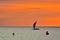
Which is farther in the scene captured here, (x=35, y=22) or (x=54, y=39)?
(x=35, y=22)

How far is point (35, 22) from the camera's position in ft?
221

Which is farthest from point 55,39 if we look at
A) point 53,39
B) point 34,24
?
point 34,24

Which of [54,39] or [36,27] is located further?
[36,27]

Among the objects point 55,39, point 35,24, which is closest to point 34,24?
point 35,24

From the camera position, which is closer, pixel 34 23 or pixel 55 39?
pixel 55 39

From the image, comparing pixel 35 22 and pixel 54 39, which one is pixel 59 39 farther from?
pixel 35 22

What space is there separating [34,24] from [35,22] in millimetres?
885

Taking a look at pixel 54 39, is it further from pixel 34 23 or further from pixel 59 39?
pixel 34 23

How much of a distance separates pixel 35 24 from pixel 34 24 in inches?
9.7

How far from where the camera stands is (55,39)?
2141 inches

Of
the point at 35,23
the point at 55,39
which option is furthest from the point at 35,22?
the point at 55,39

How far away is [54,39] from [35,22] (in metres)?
14.3

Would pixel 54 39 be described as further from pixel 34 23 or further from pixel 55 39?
pixel 34 23

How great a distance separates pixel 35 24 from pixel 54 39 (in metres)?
13.7
